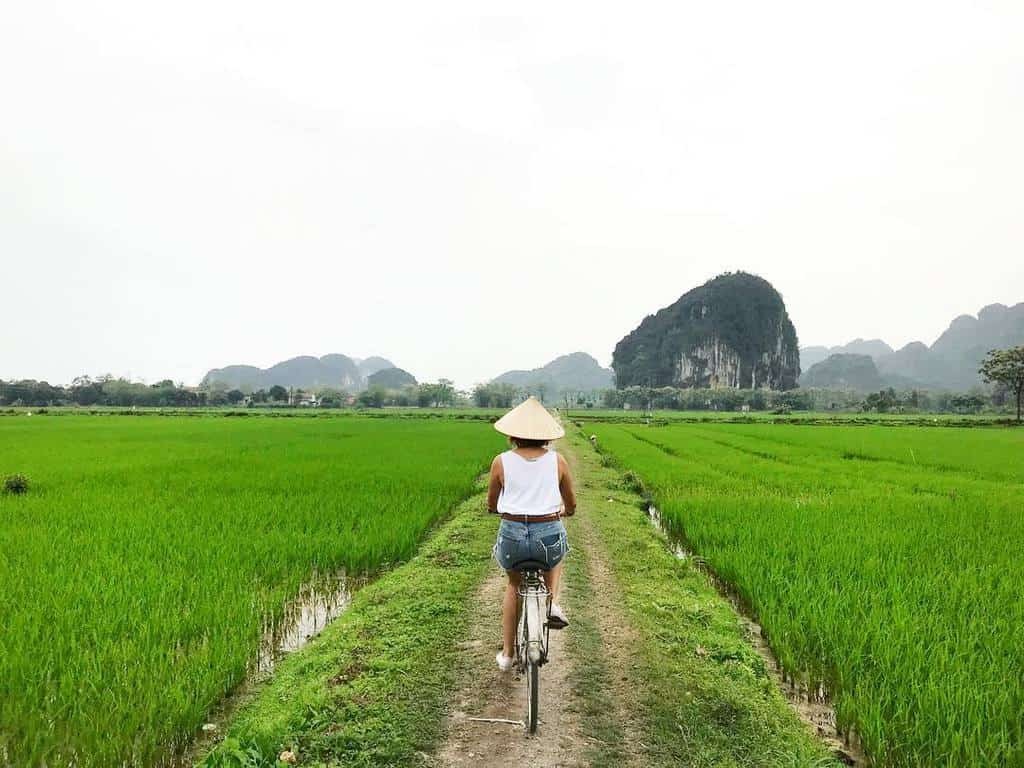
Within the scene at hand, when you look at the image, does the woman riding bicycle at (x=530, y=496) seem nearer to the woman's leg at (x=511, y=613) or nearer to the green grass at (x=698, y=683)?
the woman's leg at (x=511, y=613)

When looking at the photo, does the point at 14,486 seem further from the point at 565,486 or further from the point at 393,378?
the point at 393,378

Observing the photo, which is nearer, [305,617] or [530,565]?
[530,565]

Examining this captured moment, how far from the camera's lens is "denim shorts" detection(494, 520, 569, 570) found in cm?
271

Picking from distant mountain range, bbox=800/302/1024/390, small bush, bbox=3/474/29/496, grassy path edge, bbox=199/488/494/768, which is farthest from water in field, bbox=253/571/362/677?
distant mountain range, bbox=800/302/1024/390

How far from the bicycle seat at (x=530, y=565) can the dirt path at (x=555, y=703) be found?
72cm

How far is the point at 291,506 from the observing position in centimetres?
734

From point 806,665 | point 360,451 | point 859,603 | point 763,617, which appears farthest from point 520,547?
point 360,451

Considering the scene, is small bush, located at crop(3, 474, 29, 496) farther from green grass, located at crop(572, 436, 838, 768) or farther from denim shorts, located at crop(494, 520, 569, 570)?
denim shorts, located at crop(494, 520, 569, 570)

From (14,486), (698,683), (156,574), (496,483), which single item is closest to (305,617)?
(156,574)

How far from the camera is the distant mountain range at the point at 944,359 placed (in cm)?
13900

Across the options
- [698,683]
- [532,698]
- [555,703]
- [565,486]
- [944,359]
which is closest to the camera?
A: [532,698]

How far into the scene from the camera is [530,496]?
8.96 ft

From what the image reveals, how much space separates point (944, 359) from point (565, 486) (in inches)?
7774

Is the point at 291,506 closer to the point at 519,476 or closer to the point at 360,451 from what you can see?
the point at 519,476
